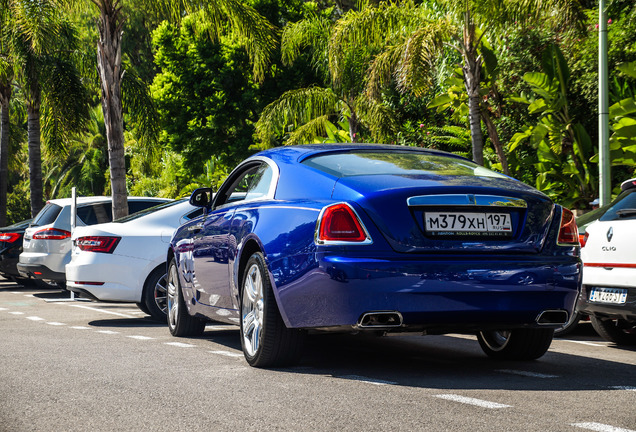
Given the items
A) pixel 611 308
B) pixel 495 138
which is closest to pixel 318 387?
pixel 611 308

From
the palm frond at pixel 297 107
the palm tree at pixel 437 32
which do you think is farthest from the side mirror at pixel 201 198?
the palm frond at pixel 297 107

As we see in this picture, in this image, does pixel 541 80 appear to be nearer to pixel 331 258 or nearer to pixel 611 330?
pixel 611 330

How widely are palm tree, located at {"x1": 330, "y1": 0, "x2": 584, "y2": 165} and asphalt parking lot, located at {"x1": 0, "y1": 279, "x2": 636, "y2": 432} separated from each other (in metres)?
8.48

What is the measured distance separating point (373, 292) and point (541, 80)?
551 inches

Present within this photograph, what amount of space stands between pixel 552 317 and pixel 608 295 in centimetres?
199

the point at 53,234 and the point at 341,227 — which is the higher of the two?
the point at 341,227

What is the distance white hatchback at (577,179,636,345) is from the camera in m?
7.37

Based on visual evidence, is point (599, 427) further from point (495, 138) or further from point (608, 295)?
point (495, 138)

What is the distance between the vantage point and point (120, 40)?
1819 cm

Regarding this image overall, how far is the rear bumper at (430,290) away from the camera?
5438 mm

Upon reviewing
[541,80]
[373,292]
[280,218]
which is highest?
[541,80]

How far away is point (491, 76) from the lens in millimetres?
19125

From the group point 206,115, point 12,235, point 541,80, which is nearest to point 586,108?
point 541,80

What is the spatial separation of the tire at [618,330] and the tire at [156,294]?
5028 millimetres
